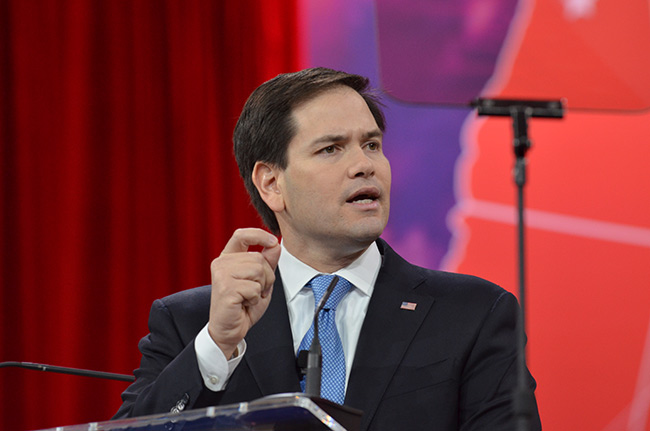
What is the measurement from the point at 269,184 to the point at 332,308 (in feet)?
1.40

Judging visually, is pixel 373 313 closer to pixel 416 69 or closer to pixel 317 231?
pixel 317 231

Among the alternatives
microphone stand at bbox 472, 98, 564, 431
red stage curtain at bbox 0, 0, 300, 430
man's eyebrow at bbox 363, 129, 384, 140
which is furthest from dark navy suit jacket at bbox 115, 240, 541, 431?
red stage curtain at bbox 0, 0, 300, 430

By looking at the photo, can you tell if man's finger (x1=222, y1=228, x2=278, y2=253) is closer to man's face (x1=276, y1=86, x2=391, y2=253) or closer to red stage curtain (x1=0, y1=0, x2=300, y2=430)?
man's face (x1=276, y1=86, x2=391, y2=253)

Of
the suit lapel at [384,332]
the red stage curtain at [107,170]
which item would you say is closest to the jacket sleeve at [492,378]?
the suit lapel at [384,332]

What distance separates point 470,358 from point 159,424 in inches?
34.8

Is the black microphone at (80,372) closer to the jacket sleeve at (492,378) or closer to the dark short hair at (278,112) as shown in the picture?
the dark short hair at (278,112)

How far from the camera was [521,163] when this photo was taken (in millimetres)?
1047

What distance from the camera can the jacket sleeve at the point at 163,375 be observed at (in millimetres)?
1570

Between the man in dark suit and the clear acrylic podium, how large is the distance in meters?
0.48

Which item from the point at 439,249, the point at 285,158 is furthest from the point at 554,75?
the point at 439,249

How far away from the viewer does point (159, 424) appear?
1052 mm

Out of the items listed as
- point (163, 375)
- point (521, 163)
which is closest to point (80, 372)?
point (163, 375)

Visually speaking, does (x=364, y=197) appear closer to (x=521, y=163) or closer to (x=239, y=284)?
(x=239, y=284)

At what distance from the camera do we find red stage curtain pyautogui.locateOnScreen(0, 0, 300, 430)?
315cm
